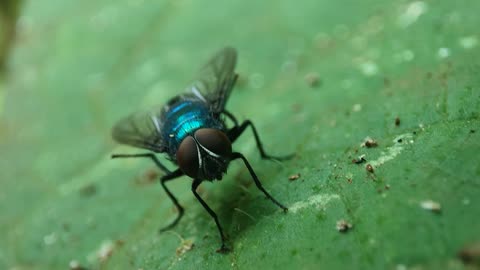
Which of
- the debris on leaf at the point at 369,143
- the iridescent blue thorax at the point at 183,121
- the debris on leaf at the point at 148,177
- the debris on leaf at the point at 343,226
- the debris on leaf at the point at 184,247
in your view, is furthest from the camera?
the debris on leaf at the point at 148,177

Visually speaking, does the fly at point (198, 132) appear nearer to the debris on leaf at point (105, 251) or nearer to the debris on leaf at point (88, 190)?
the debris on leaf at point (105, 251)

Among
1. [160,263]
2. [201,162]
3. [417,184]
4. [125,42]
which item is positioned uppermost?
[125,42]

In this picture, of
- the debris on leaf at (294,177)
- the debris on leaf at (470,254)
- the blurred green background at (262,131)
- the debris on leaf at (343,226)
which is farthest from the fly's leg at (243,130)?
the debris on leaf at (470,254)

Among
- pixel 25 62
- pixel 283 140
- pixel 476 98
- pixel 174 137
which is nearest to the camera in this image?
pixel 476 98

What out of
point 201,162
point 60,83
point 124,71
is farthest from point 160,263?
point 60,83

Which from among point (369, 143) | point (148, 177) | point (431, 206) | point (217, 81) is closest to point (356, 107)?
point (369, 143)

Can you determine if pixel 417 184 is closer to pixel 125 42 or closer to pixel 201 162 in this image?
pixel 201 162

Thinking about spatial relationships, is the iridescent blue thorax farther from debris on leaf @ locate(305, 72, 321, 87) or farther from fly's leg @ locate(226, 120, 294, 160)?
debris on leaf @ locate(305, 72, 321, 87)
